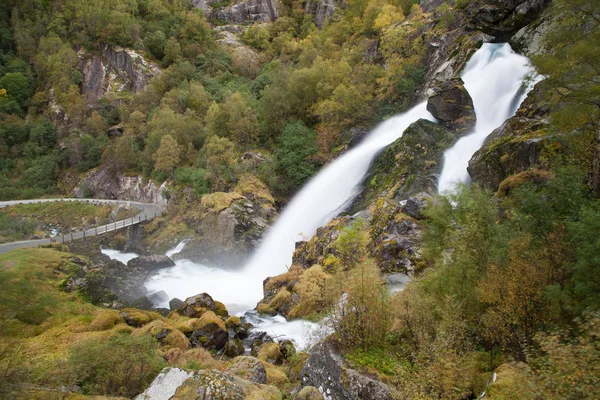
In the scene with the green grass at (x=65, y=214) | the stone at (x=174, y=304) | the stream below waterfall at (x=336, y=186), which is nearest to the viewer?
the stone at (x=174, y=304)

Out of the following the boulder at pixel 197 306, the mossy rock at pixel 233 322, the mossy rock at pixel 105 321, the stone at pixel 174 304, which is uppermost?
the mossy rock at pixel 105 321

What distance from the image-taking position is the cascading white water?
20078 mm

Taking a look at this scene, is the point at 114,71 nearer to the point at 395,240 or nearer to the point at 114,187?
the point at 114,187

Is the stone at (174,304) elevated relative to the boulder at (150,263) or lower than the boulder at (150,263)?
elevated

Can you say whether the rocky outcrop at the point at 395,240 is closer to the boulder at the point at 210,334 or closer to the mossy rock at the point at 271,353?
the mossy rock at the point at 271,353

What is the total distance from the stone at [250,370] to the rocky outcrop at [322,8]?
65.8 meters

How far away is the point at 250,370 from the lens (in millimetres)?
9234

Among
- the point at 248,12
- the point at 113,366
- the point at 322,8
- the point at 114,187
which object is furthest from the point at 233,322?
the point at 248,12

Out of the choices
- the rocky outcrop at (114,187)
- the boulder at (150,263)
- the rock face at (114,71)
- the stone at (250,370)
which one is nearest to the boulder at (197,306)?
the stone at (250,370)

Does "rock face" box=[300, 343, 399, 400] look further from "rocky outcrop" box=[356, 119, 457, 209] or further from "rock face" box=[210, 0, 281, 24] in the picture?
"rock face" box=[210, 0, 281, 24]

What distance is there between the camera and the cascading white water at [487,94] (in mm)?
20078

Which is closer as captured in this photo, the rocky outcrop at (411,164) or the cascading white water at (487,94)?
the cascading white water at (487,94)

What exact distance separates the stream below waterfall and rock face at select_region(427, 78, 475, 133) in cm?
75

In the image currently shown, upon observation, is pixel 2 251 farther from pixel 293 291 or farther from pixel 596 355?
pixel 596 355
